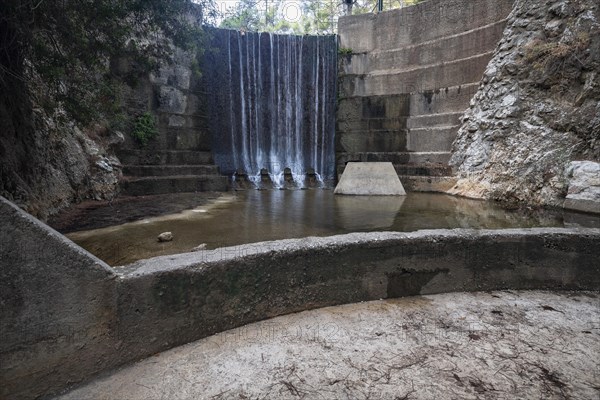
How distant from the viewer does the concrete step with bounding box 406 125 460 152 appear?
35.9 feet

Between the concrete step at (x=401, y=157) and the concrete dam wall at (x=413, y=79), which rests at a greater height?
the concrete dam wall at (x=413, y=79)

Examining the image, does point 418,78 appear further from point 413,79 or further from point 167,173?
point 167,173

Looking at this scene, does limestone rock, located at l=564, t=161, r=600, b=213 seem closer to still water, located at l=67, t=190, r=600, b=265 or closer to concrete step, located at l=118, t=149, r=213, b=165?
still water, located at l=67, t=190, r=600, b=265

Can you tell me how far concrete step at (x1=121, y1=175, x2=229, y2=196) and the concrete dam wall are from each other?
5.54m

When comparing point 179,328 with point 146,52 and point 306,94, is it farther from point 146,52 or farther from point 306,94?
point 306,94

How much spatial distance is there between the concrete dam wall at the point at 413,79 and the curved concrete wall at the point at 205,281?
7454 mm

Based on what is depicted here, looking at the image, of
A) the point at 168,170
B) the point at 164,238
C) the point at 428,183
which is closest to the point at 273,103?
the point at 168,170

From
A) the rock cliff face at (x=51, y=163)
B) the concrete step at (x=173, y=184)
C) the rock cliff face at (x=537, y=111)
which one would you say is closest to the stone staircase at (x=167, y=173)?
the concrete step at (x=173, y=184)

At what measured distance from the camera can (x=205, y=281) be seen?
198 cm

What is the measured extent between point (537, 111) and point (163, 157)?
10166 mm

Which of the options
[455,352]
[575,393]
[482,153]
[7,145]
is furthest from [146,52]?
[482,153]

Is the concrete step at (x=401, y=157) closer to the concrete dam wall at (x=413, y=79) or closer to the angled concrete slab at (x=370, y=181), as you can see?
the concrete dam wall at (x=413, y=79)

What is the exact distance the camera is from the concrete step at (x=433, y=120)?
1102 centimetres

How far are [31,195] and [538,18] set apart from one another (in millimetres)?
12148
